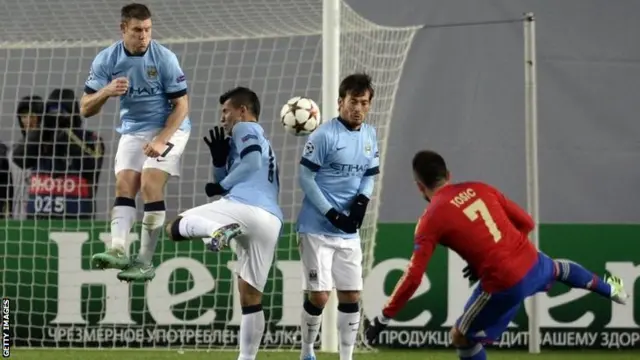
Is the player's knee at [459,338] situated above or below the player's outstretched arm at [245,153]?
below

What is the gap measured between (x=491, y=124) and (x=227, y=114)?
218 inches

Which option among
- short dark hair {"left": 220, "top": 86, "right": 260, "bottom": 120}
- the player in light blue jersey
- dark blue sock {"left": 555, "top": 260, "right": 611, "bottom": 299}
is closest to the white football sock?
the player in light blue jersey

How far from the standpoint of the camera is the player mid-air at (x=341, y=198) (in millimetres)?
9516

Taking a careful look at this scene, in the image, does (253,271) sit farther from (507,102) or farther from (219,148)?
(507,102)

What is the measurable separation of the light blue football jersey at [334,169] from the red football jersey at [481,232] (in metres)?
1.65

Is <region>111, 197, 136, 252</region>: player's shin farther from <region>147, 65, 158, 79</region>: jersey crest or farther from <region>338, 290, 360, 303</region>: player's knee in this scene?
<region>338, 290, 360, 303</region>: player's knee

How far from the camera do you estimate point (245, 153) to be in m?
9.02

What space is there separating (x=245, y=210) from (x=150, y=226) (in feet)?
2.28

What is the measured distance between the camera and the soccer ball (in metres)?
9.98

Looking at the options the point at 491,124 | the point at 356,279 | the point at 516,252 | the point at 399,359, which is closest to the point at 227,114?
the point at 356,279

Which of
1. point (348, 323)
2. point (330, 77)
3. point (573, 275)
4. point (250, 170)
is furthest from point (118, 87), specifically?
point (330, 77)

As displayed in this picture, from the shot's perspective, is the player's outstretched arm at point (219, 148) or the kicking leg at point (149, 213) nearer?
the kicking leg at point (149, 213)

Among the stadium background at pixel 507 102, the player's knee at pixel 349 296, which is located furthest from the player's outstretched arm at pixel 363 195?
the stadium background at pixel 507 102

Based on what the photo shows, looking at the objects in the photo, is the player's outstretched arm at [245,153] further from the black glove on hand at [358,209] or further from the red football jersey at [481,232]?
the red football jersey at [481,232]
